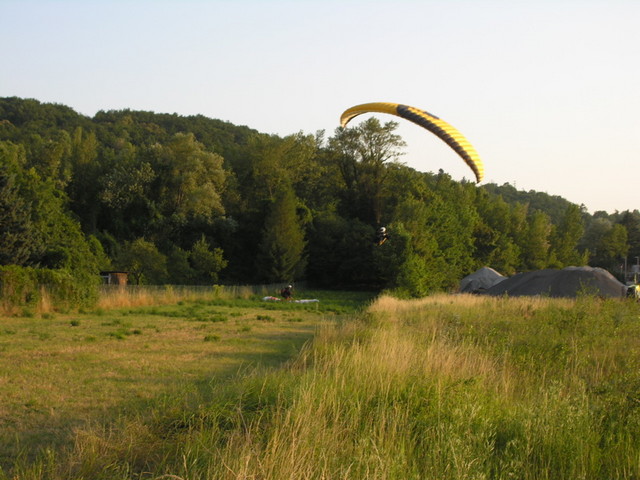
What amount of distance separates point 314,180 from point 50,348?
56.8 m

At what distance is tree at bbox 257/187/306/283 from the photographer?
50.6 m

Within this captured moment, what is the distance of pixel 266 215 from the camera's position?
178 ft

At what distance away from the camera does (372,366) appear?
6969mm

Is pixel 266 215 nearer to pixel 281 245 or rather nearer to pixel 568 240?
pixel 281 245

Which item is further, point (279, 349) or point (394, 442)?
point (279, 349)

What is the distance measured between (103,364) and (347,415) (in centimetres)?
616

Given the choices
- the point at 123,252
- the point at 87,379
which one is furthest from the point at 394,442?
the point at 123,252

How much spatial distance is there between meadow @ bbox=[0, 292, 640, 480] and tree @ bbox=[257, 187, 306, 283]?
3972 cm

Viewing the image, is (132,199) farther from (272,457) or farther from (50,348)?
(272,457)

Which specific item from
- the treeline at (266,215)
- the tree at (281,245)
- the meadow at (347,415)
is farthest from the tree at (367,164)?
the meadow at (347,415)

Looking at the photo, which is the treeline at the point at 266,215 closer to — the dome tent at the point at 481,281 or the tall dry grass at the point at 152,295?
the dome tent at the point at 481,281

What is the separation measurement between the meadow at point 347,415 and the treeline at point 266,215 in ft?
79.8

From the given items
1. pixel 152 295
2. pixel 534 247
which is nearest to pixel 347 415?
pixel 152 295

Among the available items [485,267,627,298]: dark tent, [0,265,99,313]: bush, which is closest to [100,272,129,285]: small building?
[0,265,99,313]: bush
